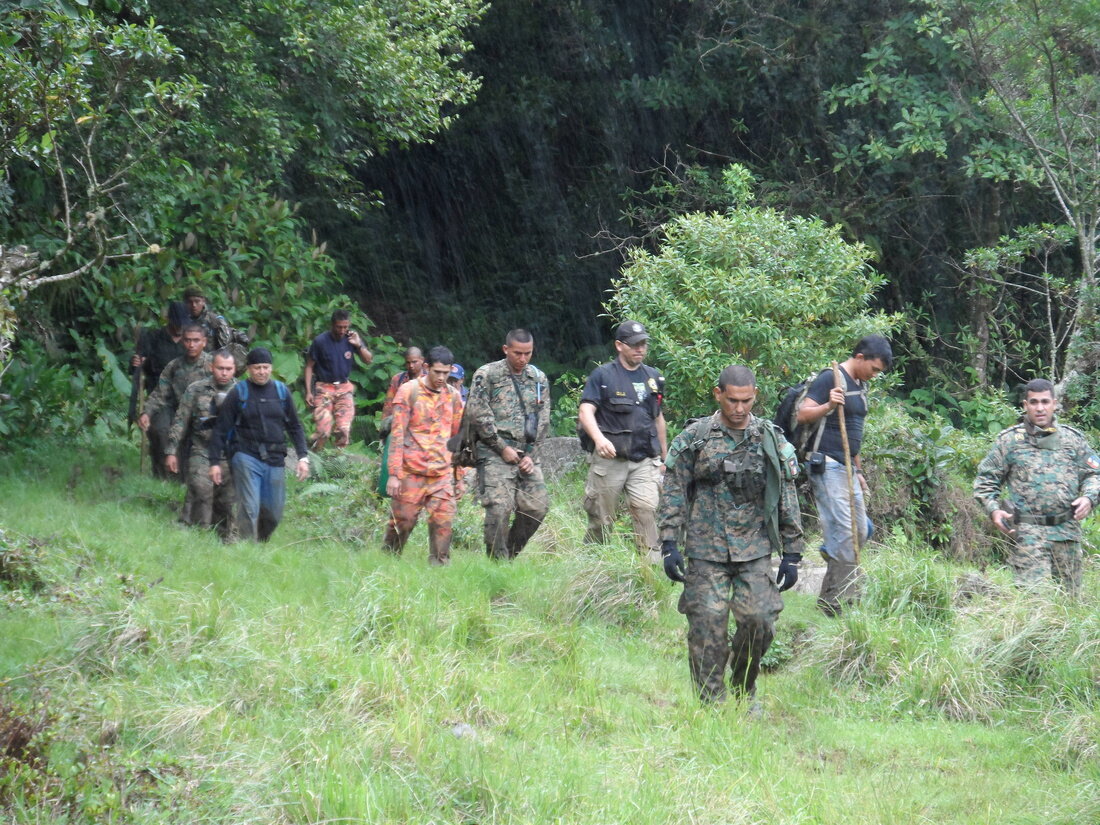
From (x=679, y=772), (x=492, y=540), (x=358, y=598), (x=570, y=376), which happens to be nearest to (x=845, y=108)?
(x=570, y=376)

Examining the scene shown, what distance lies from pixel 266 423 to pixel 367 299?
47.5 ft

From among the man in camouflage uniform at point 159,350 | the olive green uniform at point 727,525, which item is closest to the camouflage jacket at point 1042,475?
the olive green uniform at point 727,525

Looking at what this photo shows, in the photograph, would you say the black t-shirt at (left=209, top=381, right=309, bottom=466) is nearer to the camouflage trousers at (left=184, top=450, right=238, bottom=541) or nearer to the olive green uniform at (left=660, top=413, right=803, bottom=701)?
the camouflage trousers at (left=184, top=450, right=238, bottom=541)

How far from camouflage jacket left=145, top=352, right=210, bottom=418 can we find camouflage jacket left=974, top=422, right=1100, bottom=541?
6796mm

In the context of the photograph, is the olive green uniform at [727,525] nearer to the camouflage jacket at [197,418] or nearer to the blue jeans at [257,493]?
the blue jeans at [257,493]

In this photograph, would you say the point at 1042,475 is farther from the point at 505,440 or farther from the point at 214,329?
the point at 214,329

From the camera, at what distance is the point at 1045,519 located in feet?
28.3

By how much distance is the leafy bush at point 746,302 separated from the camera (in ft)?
40.7

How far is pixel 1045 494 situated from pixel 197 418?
6.60 meters

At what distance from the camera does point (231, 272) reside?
725 inches

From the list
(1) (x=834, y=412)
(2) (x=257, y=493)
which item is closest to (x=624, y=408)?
(1) (x=834, y=412)

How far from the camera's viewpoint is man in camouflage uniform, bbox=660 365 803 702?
7.06m

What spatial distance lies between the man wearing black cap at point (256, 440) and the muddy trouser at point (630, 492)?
2.31 m

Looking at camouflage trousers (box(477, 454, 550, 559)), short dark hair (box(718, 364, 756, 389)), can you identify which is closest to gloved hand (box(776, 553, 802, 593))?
short dark hair (box(718, 364, 756, 389))
